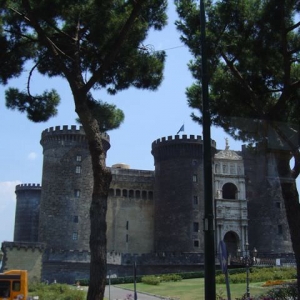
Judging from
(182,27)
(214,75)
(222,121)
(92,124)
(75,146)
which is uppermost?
(75,146)

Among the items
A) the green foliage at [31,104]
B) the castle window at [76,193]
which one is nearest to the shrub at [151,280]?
the castle window at [76,193]

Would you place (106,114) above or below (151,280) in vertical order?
above

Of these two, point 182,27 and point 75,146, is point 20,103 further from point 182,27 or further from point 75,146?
point 75,146

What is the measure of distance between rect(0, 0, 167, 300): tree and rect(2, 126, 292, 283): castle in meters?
23.0

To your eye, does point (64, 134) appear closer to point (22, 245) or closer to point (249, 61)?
point (22, 245)

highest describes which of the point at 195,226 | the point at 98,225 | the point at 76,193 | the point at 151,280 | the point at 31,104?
the point at 76,193

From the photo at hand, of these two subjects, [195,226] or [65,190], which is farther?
[195,226]

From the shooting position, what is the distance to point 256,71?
15.1m

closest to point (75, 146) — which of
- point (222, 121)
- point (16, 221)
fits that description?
point (16, 221)

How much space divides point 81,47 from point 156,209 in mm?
31136

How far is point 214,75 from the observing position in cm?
1569

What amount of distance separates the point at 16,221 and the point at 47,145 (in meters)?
15.4

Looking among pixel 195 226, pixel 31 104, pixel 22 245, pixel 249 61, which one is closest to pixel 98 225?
pixel 31 104

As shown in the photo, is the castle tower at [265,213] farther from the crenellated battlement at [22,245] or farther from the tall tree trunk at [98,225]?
the tall tree trunk at [98,225]
